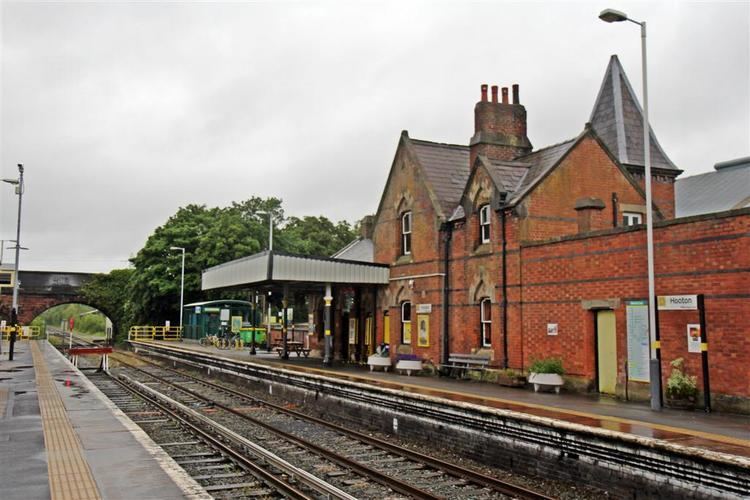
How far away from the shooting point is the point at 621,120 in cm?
2936

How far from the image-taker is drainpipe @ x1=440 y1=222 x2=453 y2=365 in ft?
73.6

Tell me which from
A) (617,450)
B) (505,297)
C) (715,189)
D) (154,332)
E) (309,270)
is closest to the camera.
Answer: (617,450)

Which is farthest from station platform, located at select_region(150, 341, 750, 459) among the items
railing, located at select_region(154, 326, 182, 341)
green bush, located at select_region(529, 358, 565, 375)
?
railing, located at select_region(154, 326, 182, 341)

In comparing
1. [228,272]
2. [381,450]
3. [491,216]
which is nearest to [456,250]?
[491,216]

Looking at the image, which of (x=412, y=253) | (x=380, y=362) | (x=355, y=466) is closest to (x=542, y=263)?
(x=412, y=253)

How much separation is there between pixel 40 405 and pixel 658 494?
14187 millimetres

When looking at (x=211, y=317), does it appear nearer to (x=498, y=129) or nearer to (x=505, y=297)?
(x=498, y=129)

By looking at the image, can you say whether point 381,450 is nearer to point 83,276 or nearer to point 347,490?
point 347,490

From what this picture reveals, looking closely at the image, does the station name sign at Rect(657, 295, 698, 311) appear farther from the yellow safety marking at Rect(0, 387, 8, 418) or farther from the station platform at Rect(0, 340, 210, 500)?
the yellow safety marking at Rect(0, 387, 8, 418)

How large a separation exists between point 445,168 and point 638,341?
11786mm

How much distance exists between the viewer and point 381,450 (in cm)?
1332

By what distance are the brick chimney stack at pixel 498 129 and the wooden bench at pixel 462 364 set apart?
7247 millimetres

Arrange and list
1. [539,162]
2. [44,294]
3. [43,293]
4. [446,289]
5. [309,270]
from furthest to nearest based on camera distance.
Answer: [44,294] < [43,293] < [309,270] < [446,289] < [539,162]

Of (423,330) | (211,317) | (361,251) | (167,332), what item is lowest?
(167,332)
